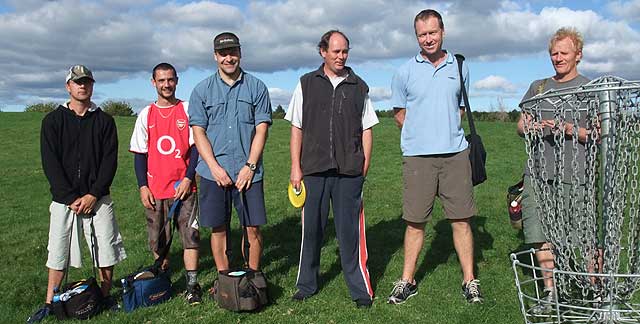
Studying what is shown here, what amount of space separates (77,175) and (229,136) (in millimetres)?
1427

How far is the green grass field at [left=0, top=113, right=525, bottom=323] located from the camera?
533cm

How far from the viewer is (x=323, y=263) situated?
697 cm

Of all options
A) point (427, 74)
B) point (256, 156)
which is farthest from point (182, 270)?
point (427, 74)

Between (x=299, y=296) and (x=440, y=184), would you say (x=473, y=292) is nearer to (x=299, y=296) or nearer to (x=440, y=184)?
(x=440, y=184)

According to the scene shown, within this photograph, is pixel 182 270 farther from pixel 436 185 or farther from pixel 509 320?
pixel 509 320

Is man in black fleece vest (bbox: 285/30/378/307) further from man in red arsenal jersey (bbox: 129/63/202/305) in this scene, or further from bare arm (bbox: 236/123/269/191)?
man in red arsenal jersey (bbox: 129/63/202/305)

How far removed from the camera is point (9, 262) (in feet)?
24.5

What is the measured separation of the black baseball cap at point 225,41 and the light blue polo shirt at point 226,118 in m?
0.32

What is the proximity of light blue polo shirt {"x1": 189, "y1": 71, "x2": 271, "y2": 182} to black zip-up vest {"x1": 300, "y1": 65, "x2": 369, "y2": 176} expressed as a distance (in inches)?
22.1

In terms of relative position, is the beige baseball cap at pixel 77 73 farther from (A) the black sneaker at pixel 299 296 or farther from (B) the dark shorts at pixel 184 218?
(A) the black sneaker at pixel 299 296

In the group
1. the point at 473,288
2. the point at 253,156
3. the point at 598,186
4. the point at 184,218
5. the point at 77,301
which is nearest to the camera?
the point at 598,186

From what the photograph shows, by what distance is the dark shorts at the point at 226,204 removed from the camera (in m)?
5.51

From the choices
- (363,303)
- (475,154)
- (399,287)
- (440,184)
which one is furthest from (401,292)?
(475,154)

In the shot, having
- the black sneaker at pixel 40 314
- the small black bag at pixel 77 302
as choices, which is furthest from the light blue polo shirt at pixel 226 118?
the black sneaker at pixel 40 314
